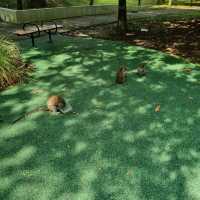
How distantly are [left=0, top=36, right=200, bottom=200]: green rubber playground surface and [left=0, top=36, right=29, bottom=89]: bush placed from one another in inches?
12.8

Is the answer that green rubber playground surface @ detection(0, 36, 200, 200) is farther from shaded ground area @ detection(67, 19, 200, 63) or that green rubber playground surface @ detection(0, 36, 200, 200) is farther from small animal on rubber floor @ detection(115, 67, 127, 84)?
shaded ground area @ detection(67, 19, 200, 63)

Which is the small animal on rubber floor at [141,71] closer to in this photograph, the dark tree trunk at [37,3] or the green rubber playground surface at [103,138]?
the green rubber playground surface at [103,138]

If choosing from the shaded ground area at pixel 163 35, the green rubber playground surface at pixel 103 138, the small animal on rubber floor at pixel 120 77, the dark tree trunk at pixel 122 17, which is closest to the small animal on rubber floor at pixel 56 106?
the green rubber playground surface at pixel 103 138

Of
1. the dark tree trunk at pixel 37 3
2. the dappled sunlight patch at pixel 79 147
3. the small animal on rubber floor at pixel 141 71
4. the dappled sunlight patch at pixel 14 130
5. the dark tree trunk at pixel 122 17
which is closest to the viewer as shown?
the dappled sunlight patch at pixel 79 147

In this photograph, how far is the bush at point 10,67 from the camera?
694cm

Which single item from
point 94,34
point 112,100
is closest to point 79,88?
point 112,100

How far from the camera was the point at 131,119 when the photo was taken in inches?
218

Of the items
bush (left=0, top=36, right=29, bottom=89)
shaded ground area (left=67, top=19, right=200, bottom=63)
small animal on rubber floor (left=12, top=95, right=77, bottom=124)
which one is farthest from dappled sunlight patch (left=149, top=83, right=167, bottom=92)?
bush (left=0, top=36, right=29, bottom=89)

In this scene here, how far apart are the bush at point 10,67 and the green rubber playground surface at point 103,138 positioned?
33 centimetres

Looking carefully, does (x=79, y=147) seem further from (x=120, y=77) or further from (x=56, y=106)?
(x=120, y=77)

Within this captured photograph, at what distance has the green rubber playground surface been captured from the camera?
3.85 m

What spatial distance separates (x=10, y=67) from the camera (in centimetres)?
727

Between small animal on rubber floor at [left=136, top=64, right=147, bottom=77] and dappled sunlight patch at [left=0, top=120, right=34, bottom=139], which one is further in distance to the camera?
small animal on rubber floor at [left=136, top=64, right=147, bottom=77]

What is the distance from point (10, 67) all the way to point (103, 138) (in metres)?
3.53
